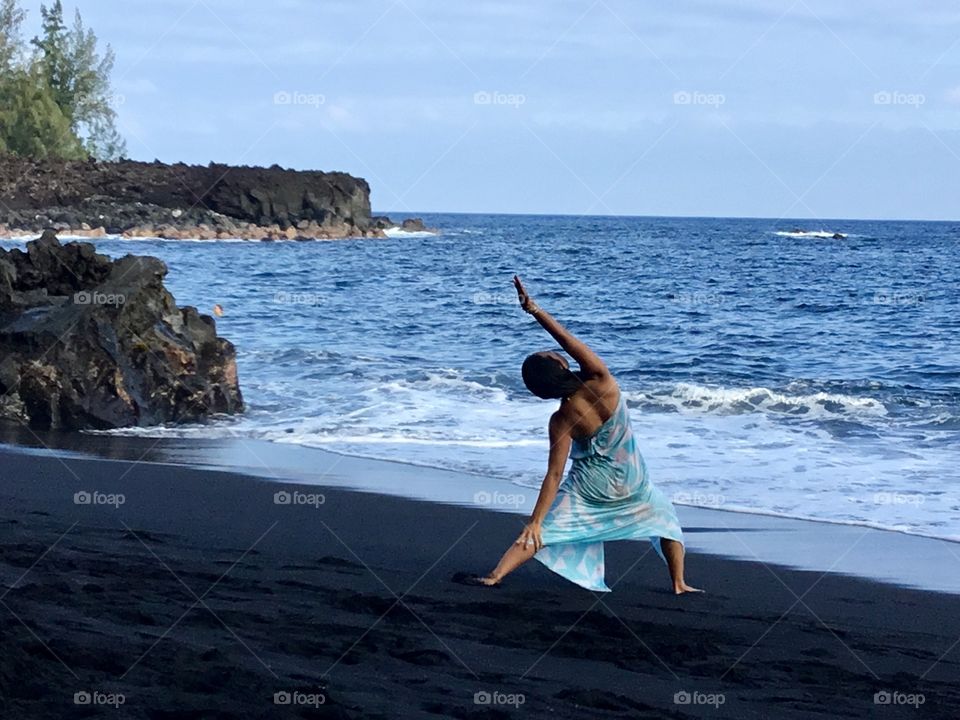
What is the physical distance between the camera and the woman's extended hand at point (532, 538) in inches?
240

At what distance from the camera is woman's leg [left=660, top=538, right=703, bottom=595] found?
6.26 meters

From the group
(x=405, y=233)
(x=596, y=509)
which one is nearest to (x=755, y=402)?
(x=596, y=509)

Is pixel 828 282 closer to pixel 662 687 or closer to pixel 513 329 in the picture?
pixel 513 329

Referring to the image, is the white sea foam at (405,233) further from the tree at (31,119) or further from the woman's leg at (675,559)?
the woman's leg at (675,559)

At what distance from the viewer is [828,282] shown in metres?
42.8

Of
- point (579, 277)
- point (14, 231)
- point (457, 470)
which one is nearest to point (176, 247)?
point (14, 231)

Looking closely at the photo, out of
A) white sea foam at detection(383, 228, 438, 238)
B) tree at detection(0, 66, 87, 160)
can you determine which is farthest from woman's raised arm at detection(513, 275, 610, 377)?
white sea foam at detection(383, 228, 438, 238)

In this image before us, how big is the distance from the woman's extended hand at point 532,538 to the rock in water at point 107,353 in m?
6.97

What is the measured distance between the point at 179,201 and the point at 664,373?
7200cm

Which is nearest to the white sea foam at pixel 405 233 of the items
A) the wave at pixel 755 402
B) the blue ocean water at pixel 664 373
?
the blue ocean water at pixel 664 373

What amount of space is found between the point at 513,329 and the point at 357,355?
19.2ft

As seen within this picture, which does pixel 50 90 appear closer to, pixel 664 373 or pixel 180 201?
pixel 180 201

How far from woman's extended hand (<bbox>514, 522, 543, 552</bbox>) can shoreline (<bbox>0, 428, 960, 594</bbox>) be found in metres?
1.77

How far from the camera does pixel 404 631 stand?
5125mm
